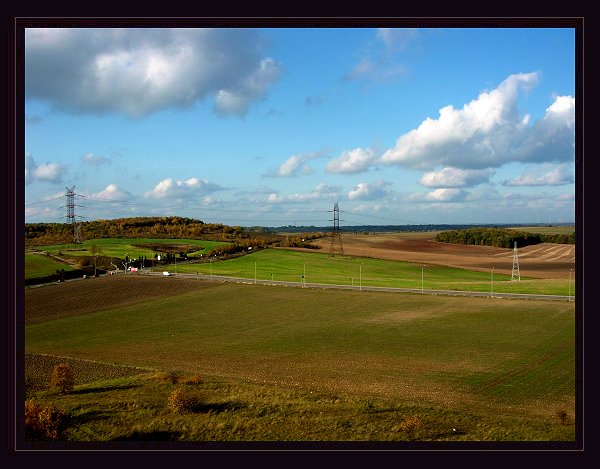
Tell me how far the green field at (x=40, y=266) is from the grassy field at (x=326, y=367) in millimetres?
16446

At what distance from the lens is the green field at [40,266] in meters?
59.0

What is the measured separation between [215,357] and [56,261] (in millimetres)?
47919

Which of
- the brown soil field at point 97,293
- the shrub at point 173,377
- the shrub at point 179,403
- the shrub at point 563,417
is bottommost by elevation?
the brown soil field at point 97,293

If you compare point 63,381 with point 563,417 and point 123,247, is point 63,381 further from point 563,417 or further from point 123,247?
point 123,247

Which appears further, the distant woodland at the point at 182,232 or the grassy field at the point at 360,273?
the distant woodland at the point at 182,232

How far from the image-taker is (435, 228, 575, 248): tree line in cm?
8025

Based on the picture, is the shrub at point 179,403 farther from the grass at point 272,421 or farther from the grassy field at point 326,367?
the grassy field at point 326,367

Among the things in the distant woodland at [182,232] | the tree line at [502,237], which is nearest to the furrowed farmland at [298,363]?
the tree line at [502,237]

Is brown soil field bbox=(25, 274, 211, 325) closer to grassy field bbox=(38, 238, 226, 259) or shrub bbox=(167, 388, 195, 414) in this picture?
grassy field bbox=(38, 238, 226, 259)

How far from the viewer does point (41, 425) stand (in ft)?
44.1

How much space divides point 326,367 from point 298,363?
189 cm

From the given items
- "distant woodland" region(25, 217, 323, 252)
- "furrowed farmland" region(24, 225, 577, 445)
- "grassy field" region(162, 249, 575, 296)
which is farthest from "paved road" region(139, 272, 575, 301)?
"distant woodland" region(25, 217, 323, 252)
